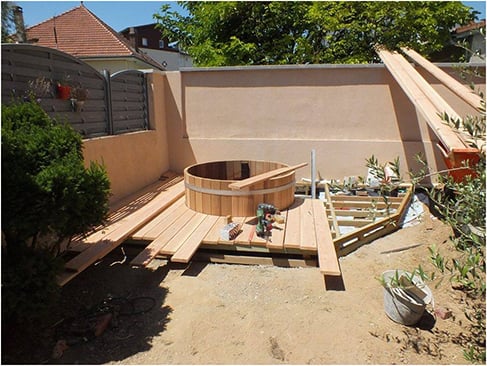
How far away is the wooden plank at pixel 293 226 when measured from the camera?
4426mm

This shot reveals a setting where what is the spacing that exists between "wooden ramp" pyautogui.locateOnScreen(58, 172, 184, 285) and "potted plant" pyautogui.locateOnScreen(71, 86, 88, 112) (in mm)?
1617

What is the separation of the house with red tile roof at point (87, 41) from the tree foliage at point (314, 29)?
6.08 meters

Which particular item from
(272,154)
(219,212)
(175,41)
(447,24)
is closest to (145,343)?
(219,212)

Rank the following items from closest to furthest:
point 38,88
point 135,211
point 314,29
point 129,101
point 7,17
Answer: point 38,88 < point 135,211 < point 129,101 < point 7,17 < point 314,29

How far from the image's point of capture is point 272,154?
789 cm

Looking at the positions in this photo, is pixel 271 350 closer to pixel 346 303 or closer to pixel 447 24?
pixel 346 303

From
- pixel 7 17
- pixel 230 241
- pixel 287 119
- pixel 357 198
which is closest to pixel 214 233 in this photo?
pixel 230 241

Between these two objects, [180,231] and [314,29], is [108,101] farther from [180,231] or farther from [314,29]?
[314,29]

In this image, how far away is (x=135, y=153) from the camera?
257 inches

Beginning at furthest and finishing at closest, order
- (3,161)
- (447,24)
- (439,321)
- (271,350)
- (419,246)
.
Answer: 1. (447,24)
2. (419,246)
3. (439,321)
4. (271,350)
5. (3,161)

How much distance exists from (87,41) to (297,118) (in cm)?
1321

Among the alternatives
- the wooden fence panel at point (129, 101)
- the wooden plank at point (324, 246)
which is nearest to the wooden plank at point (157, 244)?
the wooden plank at point (324, 246)

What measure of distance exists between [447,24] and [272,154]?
8388mm

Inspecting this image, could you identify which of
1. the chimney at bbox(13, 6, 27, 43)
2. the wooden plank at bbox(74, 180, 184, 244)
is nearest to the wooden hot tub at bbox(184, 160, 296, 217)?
the wooden plank at bbox(74, 180, 184, 244)
